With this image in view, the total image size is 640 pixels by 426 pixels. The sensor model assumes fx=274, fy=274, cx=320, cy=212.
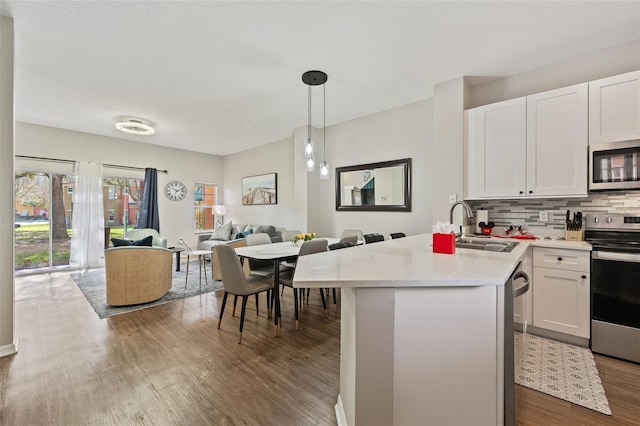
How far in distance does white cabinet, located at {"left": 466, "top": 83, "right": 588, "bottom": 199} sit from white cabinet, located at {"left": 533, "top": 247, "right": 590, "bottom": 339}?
0.63m

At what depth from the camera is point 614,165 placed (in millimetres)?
2402

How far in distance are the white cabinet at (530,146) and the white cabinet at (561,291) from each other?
63 centimetres

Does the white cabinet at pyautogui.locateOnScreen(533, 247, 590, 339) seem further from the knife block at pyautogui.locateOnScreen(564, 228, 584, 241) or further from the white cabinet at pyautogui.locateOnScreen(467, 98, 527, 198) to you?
the white cabinet at pyautogui.locateOnScreen(467, 98, 527, 198)

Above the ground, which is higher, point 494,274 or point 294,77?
point 294,77

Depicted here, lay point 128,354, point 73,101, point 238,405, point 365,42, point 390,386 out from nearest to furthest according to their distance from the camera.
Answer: point 390,386
point 238,405
point 128,354
point 365,42
point 73,101

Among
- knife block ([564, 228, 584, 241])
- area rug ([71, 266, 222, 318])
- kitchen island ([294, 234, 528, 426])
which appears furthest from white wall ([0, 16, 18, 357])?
knife block ([564, 228, 584, 241])

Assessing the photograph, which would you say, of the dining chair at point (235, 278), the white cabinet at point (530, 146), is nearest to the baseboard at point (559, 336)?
the white cabinet at point (530, 146)

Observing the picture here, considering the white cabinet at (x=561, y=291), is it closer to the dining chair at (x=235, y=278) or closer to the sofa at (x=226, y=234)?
the dining chair at (x=235, y=278)

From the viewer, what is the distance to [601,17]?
87.1 inches

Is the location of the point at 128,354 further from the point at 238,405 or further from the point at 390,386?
the point at 390,386

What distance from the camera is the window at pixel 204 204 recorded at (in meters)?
7.46

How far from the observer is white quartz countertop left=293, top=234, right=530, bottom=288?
1124 mm

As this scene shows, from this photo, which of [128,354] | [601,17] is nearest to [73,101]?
[128,354]

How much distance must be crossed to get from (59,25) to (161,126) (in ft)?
9.50
